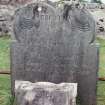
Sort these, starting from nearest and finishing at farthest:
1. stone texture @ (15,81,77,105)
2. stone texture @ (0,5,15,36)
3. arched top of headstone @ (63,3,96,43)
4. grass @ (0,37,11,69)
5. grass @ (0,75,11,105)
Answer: stone texture @ (15,81,77,105) → arched top of headstone @ (63,3,96,43) → grass @ (0,75,11,105) → grass @ (0,37,11,69) → stone texture @ (0,5,15,36)

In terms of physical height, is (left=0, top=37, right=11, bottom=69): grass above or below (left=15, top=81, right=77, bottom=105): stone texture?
below

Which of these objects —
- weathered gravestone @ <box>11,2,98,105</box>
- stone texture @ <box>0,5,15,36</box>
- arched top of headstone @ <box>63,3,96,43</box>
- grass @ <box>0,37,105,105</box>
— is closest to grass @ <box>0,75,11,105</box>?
grass @ <box>0,37,105,105</box>

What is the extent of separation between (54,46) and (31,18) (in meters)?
0.42

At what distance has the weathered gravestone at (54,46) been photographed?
4.77 m

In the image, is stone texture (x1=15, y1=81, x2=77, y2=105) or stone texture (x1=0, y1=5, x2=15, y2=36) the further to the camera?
stone texture (x1=0, y1=5, x2=15, y2=36)

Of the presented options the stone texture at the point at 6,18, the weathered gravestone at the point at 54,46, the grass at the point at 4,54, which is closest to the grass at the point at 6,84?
the grass at the point at 4,54

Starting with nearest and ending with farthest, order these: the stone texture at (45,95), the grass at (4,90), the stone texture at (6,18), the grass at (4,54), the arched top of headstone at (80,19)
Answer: the stone texture at (45,95)
the arched top of headstone at (80,19)
the grass at (4,90)
the grass at (4,54)
the stone texture at (6,18)

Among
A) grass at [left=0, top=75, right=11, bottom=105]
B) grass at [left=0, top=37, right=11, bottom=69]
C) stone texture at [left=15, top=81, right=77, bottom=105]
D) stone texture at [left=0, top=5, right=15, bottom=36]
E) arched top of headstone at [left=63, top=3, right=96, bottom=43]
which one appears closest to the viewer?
stone texture at [left=15, top=81, right=77, bottom=105]

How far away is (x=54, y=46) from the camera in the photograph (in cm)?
483

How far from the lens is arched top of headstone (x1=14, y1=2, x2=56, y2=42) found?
4.80m

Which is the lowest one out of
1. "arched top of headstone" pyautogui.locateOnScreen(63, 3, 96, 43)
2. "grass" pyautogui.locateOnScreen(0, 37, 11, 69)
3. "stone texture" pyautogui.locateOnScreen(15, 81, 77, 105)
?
"grass" pyautogui.locateOnScreen(0, 37, 11, 69)

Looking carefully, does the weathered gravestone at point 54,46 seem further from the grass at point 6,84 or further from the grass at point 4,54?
the grass at point 4,54

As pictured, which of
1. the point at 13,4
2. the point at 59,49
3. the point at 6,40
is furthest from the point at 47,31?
the point at 13,4

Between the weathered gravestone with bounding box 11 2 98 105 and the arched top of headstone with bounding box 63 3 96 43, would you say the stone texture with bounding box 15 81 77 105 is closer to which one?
the weathered gravestone with bounding box 11 2 98 105
